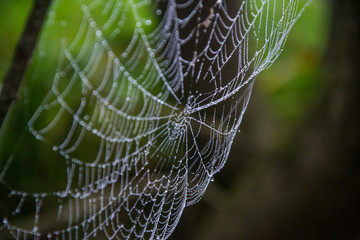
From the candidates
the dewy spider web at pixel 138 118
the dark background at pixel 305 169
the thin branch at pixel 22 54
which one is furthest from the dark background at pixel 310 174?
the thin branch at pixel 22 54

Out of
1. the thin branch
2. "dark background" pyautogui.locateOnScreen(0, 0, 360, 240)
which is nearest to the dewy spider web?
"dark background" pyautogui.locateOnScreen(0, 0, 360, 240)

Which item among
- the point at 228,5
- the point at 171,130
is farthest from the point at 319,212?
the point at 228,5

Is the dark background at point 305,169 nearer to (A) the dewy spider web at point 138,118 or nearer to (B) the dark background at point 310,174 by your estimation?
(B) the dark background at point 310,174

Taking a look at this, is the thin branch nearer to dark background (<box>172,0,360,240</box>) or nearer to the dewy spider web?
the dewy spider web

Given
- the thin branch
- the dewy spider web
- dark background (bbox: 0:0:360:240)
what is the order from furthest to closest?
dark background (bbox: 0:0:360:240) < the dewy spider web < the thin branch

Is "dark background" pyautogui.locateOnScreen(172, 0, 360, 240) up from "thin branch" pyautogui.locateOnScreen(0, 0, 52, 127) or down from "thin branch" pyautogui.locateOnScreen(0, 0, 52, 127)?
down

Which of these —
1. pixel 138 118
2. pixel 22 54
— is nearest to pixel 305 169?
pixel 138 118

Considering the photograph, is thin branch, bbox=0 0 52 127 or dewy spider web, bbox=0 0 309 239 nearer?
thin branch, bbox=0 0 52 127
